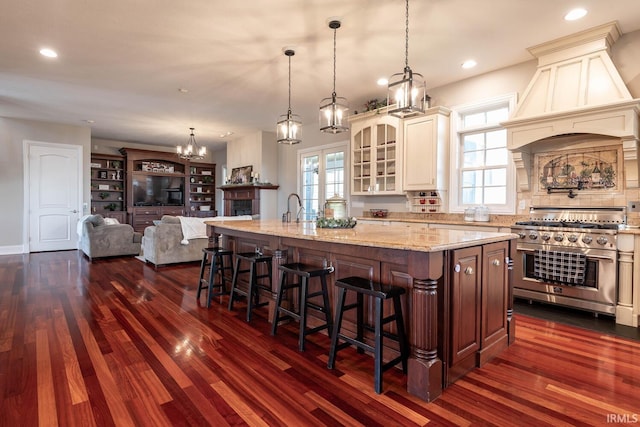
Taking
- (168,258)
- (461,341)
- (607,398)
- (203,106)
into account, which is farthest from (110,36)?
(607,398)

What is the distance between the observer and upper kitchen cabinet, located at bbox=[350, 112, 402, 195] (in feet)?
17.2

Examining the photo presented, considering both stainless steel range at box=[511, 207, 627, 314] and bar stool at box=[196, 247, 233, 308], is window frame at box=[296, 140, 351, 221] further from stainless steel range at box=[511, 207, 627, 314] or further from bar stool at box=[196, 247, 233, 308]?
stainless steel range at box=[511, 207, 627, 314]

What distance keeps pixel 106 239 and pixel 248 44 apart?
488cm

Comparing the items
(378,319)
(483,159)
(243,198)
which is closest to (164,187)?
(243,198)

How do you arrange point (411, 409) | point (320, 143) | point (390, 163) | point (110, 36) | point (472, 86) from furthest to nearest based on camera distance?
point (320, 143) < point (390, 163) < point (472, 86) < point (110, 36) < point (411, 409)

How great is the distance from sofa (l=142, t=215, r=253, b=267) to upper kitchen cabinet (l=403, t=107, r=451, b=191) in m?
3.02

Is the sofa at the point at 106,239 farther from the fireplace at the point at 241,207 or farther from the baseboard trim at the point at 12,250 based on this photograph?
the fireplace at the point at 241,207

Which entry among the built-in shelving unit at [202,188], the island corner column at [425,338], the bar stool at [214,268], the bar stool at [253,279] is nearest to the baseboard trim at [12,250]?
the built-in shelving unit at [202,188]

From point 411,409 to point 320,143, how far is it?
5.95 m

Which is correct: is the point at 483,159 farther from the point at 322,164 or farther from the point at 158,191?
the point at 158,191

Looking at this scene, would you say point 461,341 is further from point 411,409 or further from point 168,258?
point 168,258

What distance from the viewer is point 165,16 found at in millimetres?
3184

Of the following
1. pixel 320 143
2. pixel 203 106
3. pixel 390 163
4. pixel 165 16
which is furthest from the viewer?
pixel 320 143

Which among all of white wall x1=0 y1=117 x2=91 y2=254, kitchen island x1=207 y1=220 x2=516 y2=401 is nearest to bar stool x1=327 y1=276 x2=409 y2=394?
kitchen island x1=207 y1=220 x2=516 y2=401
